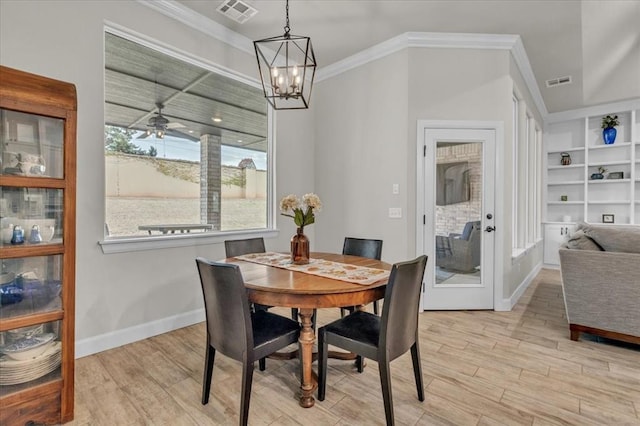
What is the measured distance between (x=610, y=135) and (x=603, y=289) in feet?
15.3

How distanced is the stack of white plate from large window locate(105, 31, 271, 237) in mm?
1165

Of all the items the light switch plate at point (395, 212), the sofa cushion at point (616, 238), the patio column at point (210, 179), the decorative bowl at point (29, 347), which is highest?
the patio column at point (210, 179)

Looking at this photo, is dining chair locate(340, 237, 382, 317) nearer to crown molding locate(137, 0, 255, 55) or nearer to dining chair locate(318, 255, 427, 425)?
dining chair locate(318, 255, 427, 425)

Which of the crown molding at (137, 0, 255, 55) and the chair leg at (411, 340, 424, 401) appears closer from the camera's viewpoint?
the chair leg at (411, 340, 424, 401)

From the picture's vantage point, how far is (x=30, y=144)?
1753 mm

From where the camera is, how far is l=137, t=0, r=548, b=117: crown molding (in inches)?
118

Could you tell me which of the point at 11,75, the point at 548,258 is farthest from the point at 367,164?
the point at 548,258

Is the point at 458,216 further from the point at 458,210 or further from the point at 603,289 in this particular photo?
the point at 603,289

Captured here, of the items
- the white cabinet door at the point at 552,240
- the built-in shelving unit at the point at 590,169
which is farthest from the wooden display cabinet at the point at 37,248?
the built-in shelving unit at the point at 590,169

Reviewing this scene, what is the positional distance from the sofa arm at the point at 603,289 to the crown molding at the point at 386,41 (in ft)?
7.74

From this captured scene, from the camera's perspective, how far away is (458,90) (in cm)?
360

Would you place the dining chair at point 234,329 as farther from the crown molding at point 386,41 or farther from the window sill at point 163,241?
the crown molding at point 386,41

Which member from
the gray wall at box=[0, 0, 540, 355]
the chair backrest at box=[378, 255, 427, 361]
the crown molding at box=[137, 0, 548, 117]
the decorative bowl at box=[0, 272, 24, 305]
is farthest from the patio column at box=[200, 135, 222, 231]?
the chair backrest at box=[378, 255, 427, 361]

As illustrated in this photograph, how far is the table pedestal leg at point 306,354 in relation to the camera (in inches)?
74.0
